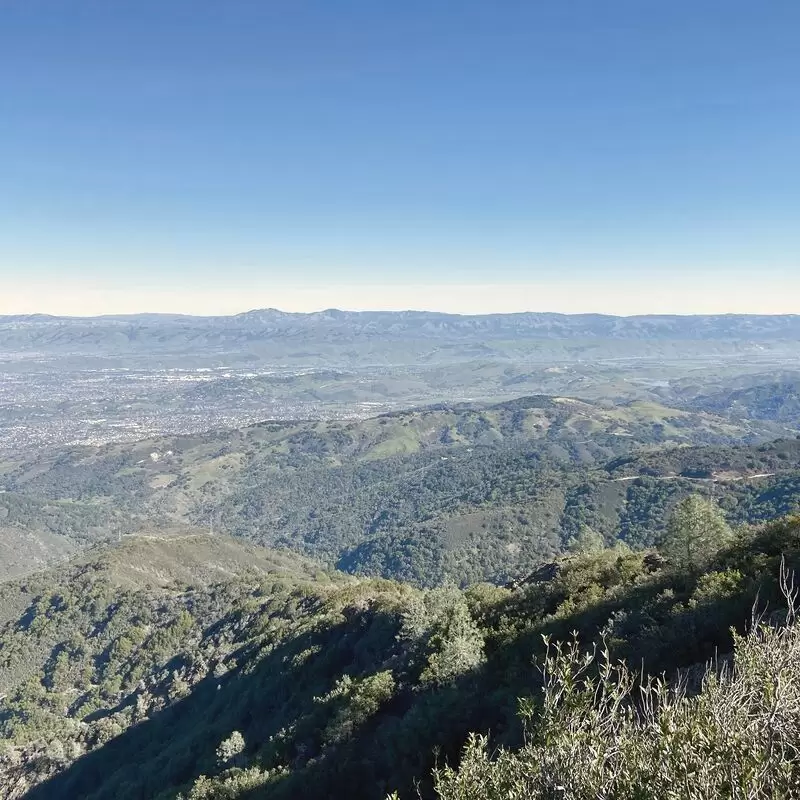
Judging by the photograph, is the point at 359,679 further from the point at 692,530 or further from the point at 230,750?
the point at 692,530

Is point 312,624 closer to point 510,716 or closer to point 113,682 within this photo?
point 510,716

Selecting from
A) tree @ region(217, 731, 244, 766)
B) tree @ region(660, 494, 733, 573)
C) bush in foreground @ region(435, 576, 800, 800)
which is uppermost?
bush in foreground @ region(435, 576, 800, 800)

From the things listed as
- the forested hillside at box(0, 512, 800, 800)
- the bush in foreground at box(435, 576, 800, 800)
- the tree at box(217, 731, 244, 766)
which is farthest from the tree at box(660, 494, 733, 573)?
the tree at box(217, 731, 244, 766)

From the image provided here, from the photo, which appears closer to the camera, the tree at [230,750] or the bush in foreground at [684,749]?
the bush in foreground at [684,749]

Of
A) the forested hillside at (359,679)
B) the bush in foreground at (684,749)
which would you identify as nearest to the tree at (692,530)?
the forested hillside at (359,679)

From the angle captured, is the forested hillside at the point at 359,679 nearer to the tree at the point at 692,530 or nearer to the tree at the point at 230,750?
the tree at the point at 230,750

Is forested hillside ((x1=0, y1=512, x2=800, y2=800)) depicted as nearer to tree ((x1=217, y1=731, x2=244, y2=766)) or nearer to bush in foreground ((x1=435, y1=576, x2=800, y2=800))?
tree ((x1=217, y1=731, x2=244, y2=766))

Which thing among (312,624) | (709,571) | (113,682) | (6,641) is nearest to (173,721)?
(312,624)

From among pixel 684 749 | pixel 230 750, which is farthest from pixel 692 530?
pixel 684 749
